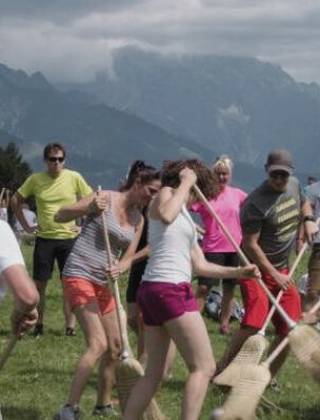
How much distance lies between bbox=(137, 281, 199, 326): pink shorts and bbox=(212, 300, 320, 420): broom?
55cm

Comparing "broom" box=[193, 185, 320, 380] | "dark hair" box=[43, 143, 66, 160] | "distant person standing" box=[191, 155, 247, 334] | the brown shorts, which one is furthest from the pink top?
"broom" box=[193, 185, 320, 380]

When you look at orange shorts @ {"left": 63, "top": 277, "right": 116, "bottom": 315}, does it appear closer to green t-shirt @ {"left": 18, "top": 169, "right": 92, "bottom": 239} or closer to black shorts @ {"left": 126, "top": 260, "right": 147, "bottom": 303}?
black shorts @ {"left": 126, "top": 260, "right": 147, "bottom": 303}

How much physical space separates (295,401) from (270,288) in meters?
1.09

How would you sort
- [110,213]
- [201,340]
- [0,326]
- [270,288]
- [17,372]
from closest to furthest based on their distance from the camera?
1. [201,340]
2. [110,213]
3. [270,288]
4. [17,372]
5. [0,326]

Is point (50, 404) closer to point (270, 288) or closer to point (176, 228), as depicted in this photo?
point (270, 288)

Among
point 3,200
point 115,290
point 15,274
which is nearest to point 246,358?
point 115,290

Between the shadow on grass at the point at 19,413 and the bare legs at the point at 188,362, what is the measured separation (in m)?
1.57

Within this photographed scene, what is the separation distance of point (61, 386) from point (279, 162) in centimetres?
291

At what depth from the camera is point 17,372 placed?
9.73 meters

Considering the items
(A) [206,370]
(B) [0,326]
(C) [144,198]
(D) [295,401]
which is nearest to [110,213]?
(C) [144,198]

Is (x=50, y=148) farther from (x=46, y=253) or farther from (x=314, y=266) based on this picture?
(x=314, y=266)

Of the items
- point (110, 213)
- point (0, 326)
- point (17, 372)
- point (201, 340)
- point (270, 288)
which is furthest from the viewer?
point (0, 326)

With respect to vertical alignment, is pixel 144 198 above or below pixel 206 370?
above

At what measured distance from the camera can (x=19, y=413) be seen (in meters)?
8.05
